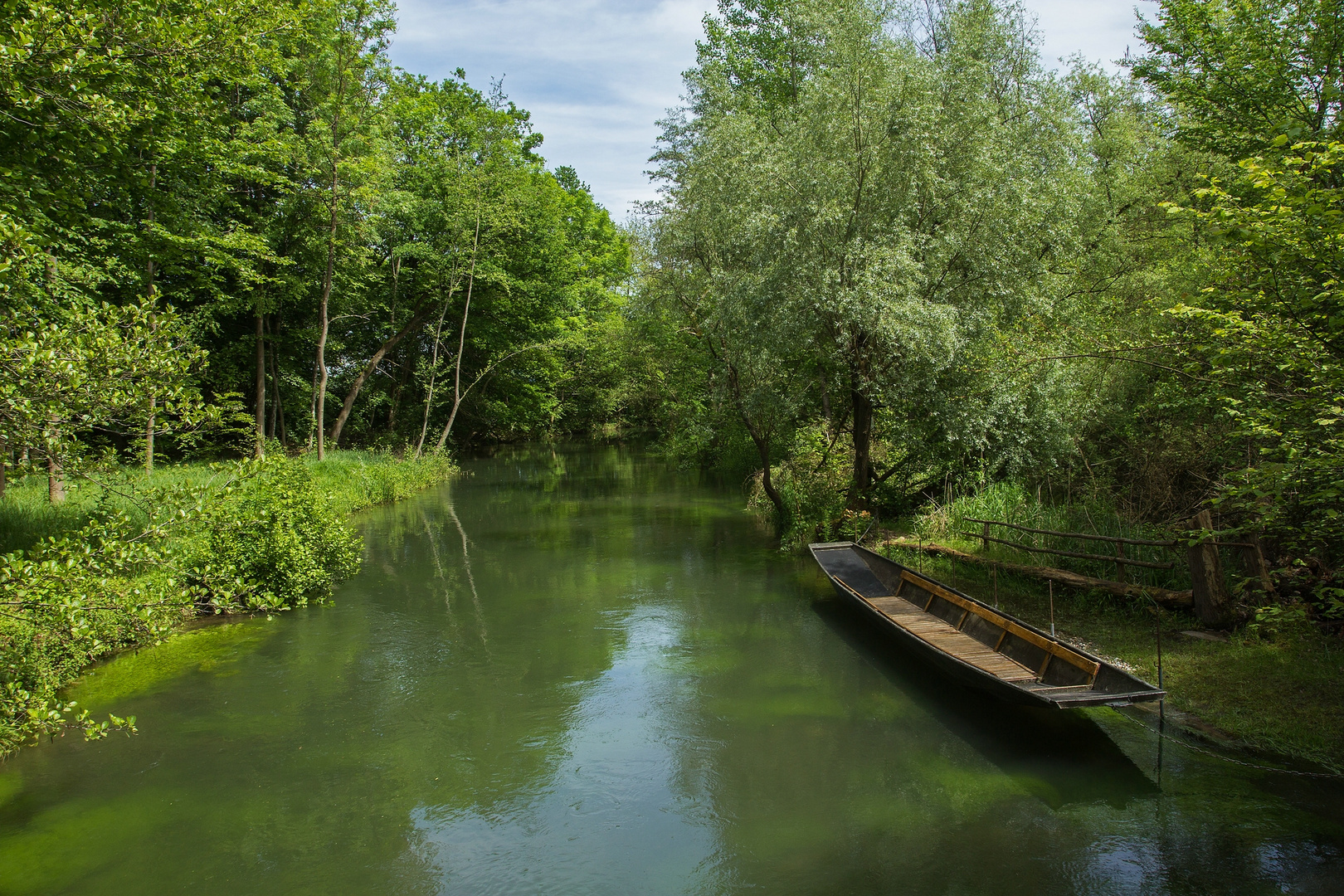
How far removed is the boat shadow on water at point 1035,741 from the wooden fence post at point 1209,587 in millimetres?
2164

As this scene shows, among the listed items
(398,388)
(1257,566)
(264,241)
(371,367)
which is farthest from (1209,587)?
(398,388)

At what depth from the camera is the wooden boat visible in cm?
666

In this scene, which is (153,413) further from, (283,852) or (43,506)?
(43,506)

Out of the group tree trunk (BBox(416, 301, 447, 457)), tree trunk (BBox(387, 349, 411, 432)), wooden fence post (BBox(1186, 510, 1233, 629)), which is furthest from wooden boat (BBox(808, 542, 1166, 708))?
tree trunk (BBox(387, 349, 411, 432))

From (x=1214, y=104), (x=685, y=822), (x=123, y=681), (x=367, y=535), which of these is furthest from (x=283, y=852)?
(x=1214, y=104)

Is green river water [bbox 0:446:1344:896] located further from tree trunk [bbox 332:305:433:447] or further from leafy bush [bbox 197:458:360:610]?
tree trunk [bbox 332:305:433:447]

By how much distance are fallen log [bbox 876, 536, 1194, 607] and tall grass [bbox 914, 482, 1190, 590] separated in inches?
11.2

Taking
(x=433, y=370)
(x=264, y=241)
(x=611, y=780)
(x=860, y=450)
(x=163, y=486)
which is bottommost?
(x=611, y=780)

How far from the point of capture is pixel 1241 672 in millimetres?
7586

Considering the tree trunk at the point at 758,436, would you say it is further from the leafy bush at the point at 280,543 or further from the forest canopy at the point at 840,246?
the leafy bush at the point at 280,543

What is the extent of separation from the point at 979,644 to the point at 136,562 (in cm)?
829

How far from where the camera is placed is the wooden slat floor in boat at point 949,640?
775cm

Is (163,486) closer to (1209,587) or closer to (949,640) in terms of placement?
(949,640)

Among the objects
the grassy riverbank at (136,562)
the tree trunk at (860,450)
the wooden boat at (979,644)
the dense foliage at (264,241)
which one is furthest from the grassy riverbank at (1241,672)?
the dense foliage at (264,241)
